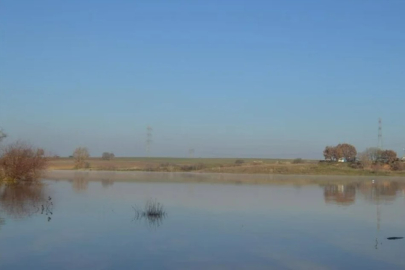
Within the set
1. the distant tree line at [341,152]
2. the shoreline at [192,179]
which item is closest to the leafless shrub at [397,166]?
the distant tree line at [341,152]

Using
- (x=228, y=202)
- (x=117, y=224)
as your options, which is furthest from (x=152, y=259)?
(x=228, y=202)

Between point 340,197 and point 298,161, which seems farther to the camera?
point 298,161

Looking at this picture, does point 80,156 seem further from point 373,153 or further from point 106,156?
point 373,153

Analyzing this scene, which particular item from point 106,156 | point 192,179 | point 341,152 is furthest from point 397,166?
point 106,156

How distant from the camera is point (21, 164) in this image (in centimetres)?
3394

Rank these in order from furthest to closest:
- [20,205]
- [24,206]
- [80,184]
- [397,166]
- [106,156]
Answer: [106,156]
[397,166]
[80,184]
[20,205]
[24,206]

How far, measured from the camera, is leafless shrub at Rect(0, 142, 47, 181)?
33.4 meters

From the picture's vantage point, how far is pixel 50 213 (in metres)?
17.3

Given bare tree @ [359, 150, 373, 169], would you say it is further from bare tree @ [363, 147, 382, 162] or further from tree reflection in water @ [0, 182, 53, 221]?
tree reflection in water @ [0, 182, 53, 221]

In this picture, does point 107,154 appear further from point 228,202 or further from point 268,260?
point 268,260

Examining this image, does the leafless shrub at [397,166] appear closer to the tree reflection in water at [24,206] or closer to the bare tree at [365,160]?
the bare tree at [365,160]

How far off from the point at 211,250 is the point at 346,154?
78975 millimetres

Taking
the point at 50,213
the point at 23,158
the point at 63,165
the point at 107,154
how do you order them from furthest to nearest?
the point at 107,154
the point at 63,165
the point at 23,158
the point at 50,213

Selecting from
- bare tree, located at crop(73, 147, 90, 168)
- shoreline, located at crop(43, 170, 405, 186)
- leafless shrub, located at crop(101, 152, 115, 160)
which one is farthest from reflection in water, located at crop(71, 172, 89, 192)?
leafless shrub, located at crop(101, 152, 115, 160)
